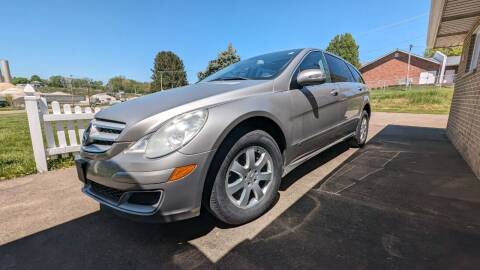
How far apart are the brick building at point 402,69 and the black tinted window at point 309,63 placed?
33150 mm

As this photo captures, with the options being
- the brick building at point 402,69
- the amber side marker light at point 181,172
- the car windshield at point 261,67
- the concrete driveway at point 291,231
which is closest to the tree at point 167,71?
the brick building at point 402,69

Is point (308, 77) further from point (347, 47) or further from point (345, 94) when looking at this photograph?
point (347, 47)

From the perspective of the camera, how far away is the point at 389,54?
35906 mm

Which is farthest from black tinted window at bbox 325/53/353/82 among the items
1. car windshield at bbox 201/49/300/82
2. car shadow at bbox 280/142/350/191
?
car shadow at bbox 280/142/350/191

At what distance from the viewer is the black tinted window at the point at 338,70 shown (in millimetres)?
3650

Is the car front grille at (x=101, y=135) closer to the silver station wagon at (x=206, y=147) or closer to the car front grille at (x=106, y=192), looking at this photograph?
the silver station wagon at (x=206, y=147)

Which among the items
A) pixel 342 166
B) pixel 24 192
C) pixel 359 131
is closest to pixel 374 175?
pixel 342 166

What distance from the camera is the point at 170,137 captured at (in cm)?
173

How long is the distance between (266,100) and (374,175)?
6.86 ft

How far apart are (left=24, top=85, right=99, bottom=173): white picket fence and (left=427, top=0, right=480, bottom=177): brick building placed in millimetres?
6116

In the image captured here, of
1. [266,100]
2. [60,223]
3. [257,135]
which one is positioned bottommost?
[60,223]

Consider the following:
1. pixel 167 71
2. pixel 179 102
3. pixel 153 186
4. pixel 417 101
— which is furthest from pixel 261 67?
pixel 167 71

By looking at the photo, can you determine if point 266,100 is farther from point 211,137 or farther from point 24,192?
point 24,192

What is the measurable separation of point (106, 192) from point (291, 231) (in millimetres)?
1537
